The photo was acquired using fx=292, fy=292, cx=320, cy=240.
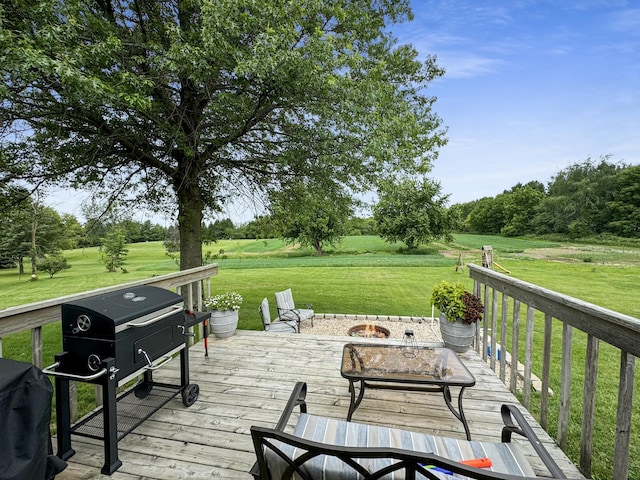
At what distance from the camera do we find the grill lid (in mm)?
1854

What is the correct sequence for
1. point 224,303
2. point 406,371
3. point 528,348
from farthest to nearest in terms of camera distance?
point 224,303
point 528,348
point 406,371

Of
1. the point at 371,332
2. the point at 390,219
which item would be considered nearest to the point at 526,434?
the point at 371,332

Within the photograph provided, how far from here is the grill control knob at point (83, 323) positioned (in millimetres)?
1872

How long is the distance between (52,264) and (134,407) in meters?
14.6

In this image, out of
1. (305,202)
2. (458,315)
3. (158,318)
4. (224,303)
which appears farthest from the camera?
(305,202)

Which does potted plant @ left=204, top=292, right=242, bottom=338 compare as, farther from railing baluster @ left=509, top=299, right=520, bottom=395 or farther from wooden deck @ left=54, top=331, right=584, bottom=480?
railing baluster @ left=509, top=299, right=520, bottom=395

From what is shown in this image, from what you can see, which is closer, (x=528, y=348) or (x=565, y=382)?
(x=565, y=382)

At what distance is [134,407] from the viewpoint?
2627 mm

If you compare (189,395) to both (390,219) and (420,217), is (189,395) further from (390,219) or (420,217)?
(390,219)

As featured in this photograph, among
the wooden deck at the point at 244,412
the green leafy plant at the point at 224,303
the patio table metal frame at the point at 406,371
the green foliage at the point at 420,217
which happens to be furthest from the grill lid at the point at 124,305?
the green foliage at the point at 420,217

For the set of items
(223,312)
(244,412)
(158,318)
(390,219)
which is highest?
(390,219)

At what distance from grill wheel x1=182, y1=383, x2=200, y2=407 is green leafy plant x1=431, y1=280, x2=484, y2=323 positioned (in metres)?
2.99

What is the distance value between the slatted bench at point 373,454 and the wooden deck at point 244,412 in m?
0.70

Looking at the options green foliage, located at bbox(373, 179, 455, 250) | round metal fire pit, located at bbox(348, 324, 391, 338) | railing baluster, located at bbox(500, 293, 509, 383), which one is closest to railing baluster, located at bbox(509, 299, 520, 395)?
railing baluster, located at bbox(500, 293, 509, 383)
